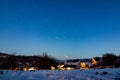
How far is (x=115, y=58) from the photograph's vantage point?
128875mm

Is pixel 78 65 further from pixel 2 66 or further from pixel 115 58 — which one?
pixel 2 66

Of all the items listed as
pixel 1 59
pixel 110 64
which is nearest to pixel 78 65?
pixel 110 64

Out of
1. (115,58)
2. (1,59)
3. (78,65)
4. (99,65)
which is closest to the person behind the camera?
(1,59)

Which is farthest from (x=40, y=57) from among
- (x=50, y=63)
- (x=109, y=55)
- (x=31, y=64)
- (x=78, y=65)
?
(x=78, y=65)

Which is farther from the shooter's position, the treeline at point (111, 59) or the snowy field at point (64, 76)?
the treeline at point (111, 59)

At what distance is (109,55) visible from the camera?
128 meters

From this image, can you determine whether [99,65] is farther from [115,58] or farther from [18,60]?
[18,60]

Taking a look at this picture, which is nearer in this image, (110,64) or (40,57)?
(40,57)

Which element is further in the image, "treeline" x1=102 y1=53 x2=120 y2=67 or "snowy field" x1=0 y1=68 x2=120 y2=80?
"treeline" x1=102 y1=53 x2=120 y2=67

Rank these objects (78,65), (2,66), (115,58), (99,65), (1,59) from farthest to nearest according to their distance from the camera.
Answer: (78,65)
(99,65)
(115,58)
(2,66)
(1,59)

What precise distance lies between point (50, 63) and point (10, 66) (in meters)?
26.0

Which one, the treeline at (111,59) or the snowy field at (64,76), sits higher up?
the treeline at (111,59)

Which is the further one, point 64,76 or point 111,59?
point 111,59

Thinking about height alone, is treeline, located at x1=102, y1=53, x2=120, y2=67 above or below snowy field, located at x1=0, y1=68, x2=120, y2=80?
above
